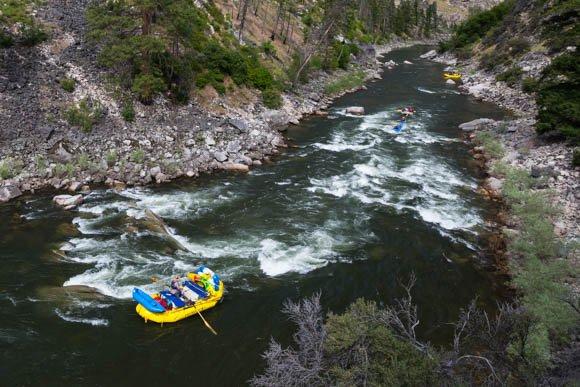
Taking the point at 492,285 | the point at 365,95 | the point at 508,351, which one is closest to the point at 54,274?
the point at 508,351

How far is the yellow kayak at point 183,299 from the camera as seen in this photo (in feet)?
43.9

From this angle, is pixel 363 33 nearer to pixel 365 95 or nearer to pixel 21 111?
pixel 365 95

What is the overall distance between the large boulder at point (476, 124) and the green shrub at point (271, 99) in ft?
49.5

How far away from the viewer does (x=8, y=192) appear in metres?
19.8

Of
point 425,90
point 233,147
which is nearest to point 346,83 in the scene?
point 425,90

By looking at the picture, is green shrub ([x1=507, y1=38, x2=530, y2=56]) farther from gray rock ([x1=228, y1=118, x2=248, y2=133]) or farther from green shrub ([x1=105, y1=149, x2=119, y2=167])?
green shrub ([x1=105, y1=149, x2=119, y2=167])

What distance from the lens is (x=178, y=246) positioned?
1742 cm

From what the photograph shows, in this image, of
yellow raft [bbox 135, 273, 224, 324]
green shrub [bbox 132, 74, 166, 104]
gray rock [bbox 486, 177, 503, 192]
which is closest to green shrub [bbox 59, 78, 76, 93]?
green shrub [bbox 132, 74, 166, 104]

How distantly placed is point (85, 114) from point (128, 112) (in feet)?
7.60

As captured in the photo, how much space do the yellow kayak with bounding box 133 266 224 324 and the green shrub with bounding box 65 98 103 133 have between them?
13544 millimetres

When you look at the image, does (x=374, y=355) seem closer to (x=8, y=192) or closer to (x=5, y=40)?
(x=8, y=192)

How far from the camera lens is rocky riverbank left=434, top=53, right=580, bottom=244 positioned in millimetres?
20391

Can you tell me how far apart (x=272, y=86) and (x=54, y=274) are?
2428 centimetres

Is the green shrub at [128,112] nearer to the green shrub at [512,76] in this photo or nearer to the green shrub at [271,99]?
the green shrub at [271,99]
